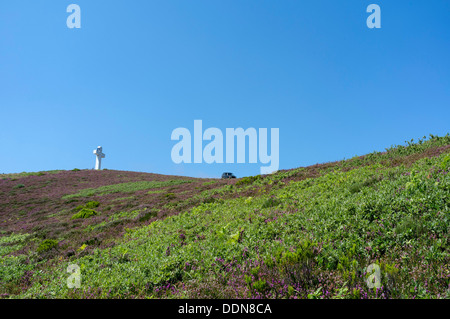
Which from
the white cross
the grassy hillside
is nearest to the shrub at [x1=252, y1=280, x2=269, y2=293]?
the grassy hillside

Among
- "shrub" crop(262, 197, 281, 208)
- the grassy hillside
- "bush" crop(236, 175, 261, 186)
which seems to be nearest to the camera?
the grassy hillside

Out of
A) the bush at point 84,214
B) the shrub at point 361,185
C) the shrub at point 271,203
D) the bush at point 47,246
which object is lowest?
the bush at point 47,246

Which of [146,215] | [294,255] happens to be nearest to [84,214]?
[146,215]

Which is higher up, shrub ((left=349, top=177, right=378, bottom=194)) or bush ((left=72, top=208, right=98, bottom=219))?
shrub ((left=349, top=177, right=378, bottom=194))

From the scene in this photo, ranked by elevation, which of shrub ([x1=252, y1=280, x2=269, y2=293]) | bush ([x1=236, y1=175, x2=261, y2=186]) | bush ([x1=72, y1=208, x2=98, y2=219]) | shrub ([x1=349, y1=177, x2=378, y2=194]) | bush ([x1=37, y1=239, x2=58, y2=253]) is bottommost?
bush ([x1=37, y1=239, x2=58, y2=253])

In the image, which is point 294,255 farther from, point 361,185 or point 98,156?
point 98,156

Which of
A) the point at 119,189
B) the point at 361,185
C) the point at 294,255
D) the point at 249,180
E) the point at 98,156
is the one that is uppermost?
the point at 98,156

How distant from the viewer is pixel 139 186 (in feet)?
143

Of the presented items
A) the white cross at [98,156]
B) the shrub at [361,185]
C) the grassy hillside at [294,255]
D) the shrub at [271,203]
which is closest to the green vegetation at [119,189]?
the grassy hillside at [294,255]

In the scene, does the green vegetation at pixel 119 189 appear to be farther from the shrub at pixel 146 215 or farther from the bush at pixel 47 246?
the bush at pixel 47 246

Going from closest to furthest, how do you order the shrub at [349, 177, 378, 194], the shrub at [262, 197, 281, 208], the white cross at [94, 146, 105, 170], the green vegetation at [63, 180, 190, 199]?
the shrub at [349, 177, 378, 194], the shrub at [262, 197, 281, 208], the green vegetation at [63, 180, 190, 199], the white cross at [94, 146, 105, 170]

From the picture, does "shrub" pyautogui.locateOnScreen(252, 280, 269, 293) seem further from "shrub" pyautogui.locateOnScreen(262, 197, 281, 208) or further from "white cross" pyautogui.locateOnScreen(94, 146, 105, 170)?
"white cross" pyautogui.locateOnScreen(94, 146, 105, 170)
